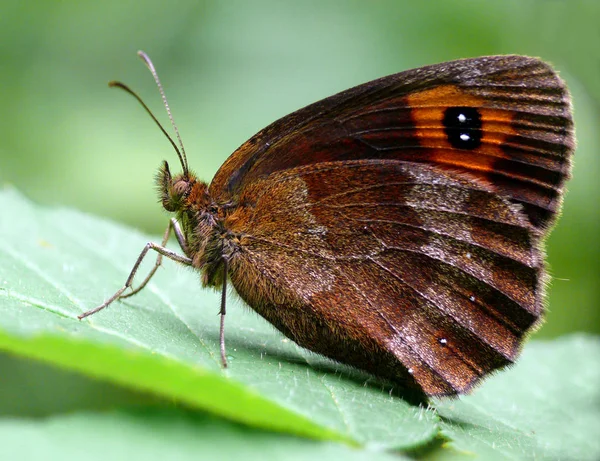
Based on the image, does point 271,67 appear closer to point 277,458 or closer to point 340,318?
point 340,318

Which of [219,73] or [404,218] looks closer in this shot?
[404,218]

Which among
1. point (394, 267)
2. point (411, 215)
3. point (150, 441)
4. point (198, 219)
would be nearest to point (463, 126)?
point (411, 215)

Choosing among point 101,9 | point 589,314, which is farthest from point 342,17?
point 589,314

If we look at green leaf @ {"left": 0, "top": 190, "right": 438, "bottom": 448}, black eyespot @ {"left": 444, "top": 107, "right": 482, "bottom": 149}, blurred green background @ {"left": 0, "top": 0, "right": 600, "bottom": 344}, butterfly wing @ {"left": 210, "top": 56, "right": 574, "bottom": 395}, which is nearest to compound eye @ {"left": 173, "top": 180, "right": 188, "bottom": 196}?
butterfly wing @ {"left": 210, "top": 56, "right": 574, "bottom": 395}

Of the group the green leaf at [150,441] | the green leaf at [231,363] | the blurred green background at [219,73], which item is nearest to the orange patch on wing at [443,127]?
the green leaf at [231,363]

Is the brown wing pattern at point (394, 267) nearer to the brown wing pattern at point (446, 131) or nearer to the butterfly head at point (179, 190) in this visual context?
the brown wing pattern at point (446, 131)

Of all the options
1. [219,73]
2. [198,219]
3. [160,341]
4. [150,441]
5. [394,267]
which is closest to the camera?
[150,441]

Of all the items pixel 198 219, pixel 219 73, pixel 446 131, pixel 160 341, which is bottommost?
pixel 160 341

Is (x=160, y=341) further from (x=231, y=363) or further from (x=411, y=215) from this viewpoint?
(x=411, y=215)
